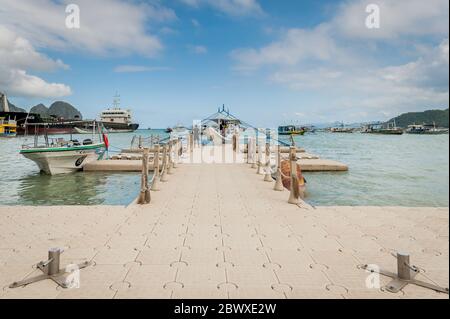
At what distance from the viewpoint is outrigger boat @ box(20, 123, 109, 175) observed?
57.4 ft

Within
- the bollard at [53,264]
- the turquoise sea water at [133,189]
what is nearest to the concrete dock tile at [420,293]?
the bollard at [53,264]

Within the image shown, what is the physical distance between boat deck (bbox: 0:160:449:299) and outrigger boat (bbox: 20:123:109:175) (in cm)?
1168

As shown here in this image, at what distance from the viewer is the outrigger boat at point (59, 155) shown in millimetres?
17484

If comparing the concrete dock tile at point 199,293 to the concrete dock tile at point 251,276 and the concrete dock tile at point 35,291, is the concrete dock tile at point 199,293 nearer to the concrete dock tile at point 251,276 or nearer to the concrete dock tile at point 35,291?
the concrete dock tile at point 251,276

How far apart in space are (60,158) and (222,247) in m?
16.4

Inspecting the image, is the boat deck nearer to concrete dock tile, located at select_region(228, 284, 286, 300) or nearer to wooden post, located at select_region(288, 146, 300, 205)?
concrete dock tile, located at select_region(228, 284, 286, 300)

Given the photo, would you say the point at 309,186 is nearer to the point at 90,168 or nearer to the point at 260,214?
the point at 260,214

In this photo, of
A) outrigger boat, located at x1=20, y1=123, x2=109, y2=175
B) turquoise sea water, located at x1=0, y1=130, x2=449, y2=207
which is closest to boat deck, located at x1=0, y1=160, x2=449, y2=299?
turquoise sea water, located at x1=0, y1=130, x2=449, y2=207

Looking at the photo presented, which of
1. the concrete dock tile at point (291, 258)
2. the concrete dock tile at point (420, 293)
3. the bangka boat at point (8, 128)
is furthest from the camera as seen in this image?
the bangka boat at point (8, 128)

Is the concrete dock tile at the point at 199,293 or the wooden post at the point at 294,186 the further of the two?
the wooden post at the point at 294,186

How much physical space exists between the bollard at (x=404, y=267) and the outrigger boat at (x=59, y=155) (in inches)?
721

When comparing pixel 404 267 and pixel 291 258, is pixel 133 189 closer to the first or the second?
pixel 291 258

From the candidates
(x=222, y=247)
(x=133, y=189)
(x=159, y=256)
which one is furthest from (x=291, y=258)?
(x=133, y=189)
